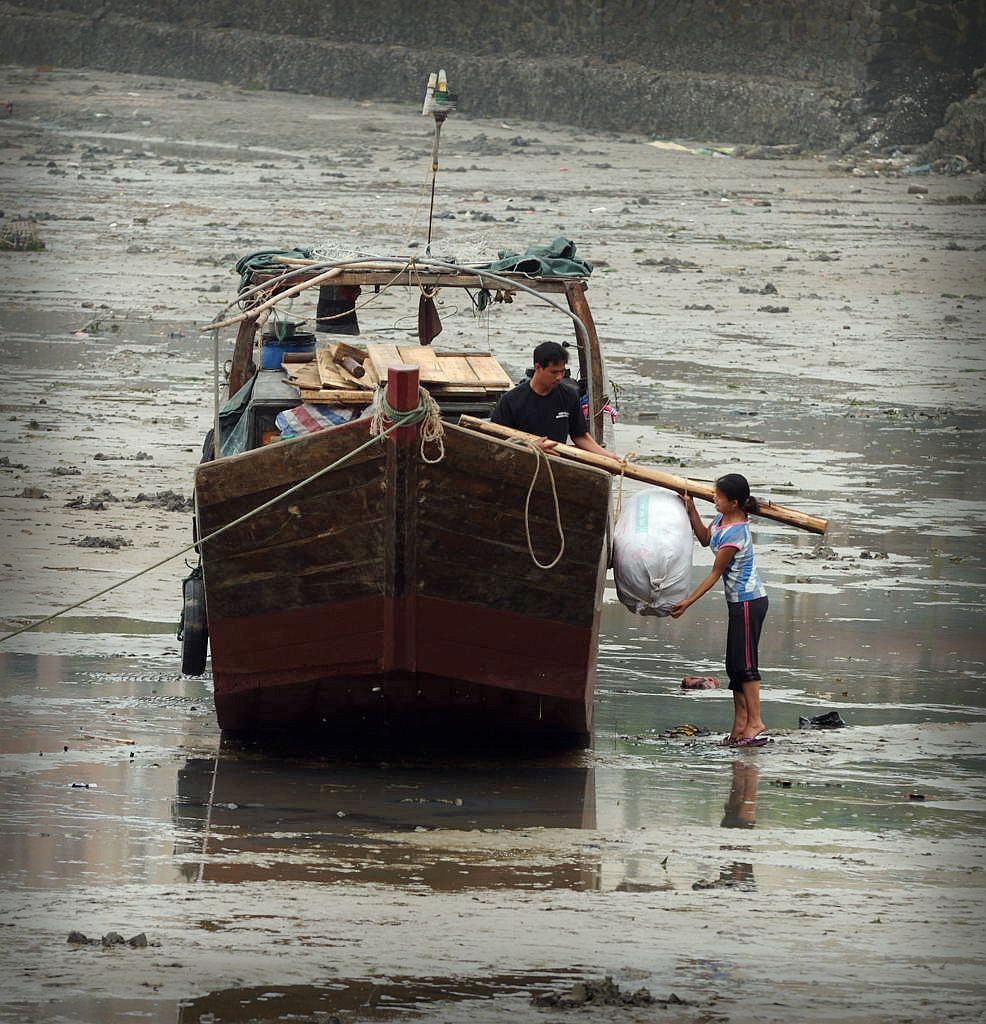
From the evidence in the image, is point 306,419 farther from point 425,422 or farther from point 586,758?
point 586,758

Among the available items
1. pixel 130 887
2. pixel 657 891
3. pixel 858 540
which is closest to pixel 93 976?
pixel 130 887

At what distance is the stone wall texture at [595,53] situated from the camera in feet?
118

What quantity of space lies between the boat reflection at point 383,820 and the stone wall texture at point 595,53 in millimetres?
29241

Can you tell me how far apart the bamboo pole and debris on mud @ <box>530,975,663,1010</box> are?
288cm

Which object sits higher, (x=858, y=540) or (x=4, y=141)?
(x=4, y=141)

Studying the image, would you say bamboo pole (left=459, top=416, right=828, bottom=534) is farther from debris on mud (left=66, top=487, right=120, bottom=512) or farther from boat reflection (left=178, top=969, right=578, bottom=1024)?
debris on mud (left=66, top=487, right=120, bottom=512)

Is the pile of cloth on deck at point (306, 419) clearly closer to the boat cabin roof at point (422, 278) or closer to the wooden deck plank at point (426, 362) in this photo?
the wooden deck plank at point (426, 362)

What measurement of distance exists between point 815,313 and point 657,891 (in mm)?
13972

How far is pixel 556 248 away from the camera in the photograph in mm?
9953

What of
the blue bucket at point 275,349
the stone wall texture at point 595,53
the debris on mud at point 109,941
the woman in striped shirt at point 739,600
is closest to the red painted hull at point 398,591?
the woman in striped shirt at point 739,600

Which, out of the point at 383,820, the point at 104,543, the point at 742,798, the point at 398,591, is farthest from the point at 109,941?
the point at 104,543

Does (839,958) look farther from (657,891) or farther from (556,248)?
(556,248)

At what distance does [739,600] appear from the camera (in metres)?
8.57

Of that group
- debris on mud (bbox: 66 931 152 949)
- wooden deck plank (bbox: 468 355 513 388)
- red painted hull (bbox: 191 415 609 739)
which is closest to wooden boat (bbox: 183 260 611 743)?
red painted hull (bbox: 191 415 609 739)
